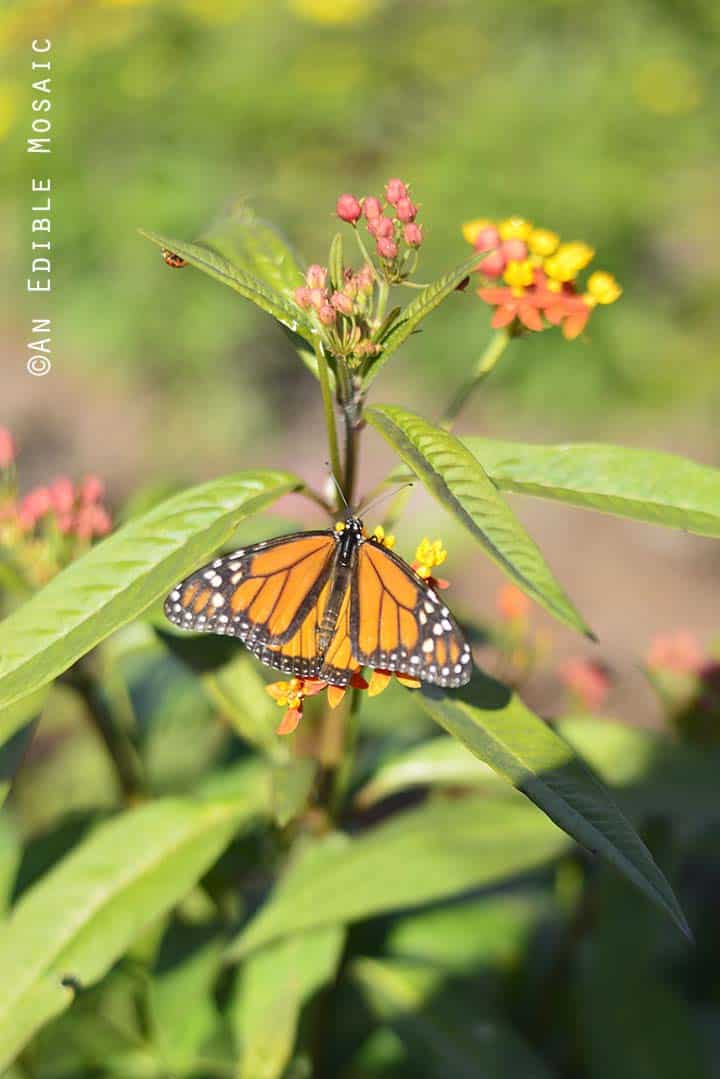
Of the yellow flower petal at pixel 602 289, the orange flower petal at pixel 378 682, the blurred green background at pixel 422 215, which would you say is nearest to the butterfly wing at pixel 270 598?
the orange flower petal at pixel 378 682

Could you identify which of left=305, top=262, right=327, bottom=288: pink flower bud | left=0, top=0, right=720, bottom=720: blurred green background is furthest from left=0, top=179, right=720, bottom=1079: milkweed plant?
left=0, top=0, right=720, bottom=720: blurred green background

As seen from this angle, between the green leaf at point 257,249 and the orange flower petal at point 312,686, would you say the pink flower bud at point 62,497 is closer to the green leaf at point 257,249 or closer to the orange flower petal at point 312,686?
the green leaf at point 257,249

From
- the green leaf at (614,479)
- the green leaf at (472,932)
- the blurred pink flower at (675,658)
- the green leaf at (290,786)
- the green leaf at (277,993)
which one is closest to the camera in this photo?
the green leaf at (614,479)

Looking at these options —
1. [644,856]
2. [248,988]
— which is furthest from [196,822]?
[644,856]

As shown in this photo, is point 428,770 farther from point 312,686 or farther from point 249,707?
point 312,686

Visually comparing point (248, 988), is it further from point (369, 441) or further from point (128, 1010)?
point (369, 441)
